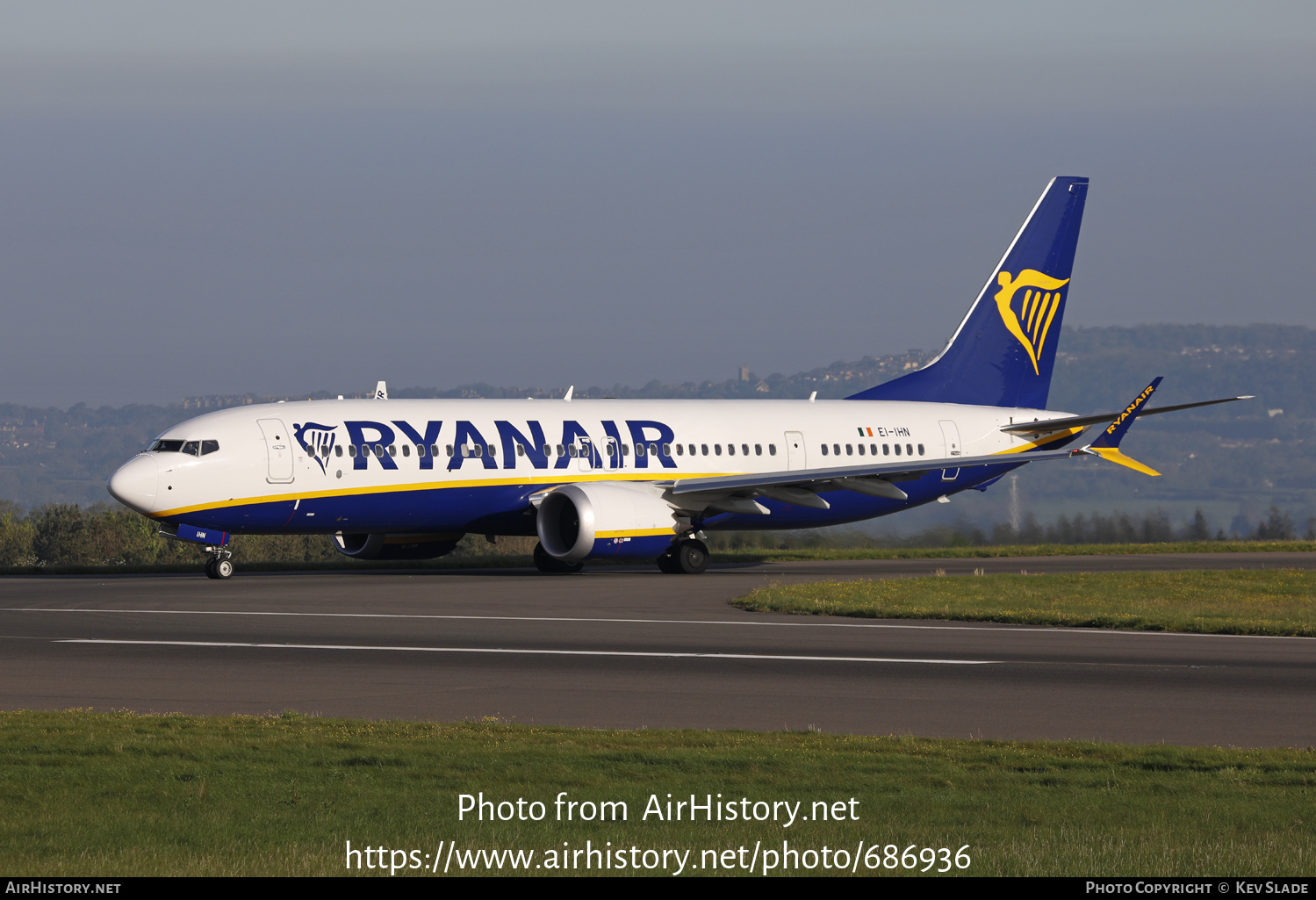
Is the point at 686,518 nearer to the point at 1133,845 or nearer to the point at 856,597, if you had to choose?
the point at 856,597

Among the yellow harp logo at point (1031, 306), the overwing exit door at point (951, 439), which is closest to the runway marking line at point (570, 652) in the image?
the overwing exit door at point (951, 439)

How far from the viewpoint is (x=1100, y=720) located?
1477 centimetres

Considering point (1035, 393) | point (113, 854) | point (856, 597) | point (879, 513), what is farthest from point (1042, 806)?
point (1035, 393)

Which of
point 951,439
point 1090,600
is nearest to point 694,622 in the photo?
point 1090,600

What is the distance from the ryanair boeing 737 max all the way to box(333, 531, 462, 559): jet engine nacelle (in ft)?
0.16

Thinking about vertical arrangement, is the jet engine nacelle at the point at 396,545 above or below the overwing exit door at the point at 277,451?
below

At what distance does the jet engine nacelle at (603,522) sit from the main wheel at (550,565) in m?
1.37

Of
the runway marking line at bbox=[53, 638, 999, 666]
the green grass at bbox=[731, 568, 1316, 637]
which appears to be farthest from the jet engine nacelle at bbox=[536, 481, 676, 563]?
the runway marking line at bbox=[53, 638, 999, 666]

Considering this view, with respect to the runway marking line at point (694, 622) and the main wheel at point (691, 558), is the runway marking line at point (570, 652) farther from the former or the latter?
the main wheel at point (691, 558)

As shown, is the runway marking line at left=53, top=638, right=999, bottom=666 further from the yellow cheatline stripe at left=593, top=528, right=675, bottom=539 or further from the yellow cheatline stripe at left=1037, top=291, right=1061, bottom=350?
the yellow cheatline stripe at left=1037, top=291, right=1061, bottom=350

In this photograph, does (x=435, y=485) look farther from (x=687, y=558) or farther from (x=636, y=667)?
(x=636, y=667)

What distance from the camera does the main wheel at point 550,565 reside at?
121 ft

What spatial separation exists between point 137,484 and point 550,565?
32.7ft

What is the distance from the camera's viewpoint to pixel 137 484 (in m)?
32.0
